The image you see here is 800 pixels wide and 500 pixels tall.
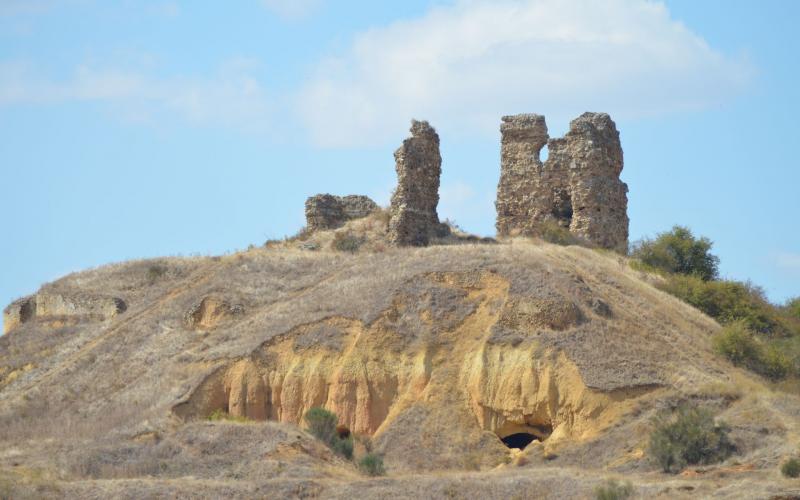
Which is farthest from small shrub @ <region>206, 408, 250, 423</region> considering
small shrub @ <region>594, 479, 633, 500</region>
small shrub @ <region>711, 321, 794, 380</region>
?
small shrub @ <region>711, 321, 794, 380</region>

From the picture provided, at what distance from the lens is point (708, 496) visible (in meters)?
38.0

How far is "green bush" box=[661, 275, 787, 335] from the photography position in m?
56.3

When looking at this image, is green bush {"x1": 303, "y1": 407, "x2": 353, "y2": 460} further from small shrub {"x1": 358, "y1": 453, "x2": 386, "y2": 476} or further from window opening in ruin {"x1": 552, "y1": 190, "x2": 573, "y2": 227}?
window opening in ruin {"x1": 552, "y1": 190, "x2": 573, "y2": 227}

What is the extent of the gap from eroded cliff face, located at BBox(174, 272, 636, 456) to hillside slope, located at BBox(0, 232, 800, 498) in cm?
5

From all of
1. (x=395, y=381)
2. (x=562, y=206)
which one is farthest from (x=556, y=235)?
(x=395, y=381)

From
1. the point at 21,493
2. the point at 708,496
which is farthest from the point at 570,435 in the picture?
the point at 21,493

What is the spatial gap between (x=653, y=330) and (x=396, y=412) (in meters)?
7.25

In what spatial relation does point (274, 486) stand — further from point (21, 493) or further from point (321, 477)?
point (21, 493)

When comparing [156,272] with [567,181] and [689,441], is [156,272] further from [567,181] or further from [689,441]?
[689,441]

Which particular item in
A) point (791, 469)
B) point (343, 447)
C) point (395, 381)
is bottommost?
point (791, 469)

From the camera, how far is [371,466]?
43438 mm

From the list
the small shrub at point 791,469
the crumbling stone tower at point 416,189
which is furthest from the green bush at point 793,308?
the small shrub at point 791,469

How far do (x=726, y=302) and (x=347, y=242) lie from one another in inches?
494

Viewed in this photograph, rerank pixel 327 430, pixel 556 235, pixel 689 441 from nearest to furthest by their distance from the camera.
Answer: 1. pixel 689 441
2. pixel 327 430
3. pixel 556 235
